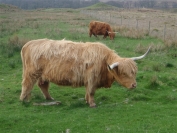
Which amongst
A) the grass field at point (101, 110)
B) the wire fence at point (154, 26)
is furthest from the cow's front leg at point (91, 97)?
the wire fence at point (154, 26)

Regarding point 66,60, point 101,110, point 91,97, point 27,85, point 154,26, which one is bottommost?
point 154,26

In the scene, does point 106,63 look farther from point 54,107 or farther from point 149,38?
point 149,38

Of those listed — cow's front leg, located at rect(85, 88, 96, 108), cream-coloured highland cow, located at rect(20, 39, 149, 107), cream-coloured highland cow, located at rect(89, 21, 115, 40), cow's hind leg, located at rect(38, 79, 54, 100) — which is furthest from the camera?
cream-coloured highland cow, located at rect(89, 21, 115, 40)

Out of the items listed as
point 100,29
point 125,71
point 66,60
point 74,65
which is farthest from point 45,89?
point 100,29

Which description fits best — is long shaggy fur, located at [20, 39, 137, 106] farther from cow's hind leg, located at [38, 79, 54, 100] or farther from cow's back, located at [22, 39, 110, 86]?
cow's hind leg, located at [38, 79, 54, 100]

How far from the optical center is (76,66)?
22.2 feet

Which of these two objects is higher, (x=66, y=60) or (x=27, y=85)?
(x=66, y=60)

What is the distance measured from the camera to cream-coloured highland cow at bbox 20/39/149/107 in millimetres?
6516

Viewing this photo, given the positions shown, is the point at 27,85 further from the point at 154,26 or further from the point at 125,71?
the point at 154,26

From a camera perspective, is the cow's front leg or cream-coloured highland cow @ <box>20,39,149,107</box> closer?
cream-coloured highland cow @ <box>20,39,149,107</box>

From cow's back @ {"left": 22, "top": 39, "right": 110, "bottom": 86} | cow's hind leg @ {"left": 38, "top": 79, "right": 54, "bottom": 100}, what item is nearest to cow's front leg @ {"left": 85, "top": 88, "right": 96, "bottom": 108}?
cow's back @ {"left": 22, "top": 39, "right": 110, "bottom": 86}

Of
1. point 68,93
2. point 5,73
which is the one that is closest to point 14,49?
point 5,73

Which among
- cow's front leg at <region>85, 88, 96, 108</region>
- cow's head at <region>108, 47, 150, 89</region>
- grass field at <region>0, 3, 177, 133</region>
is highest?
cow's head at <region>108, 47, 150, 89</region>

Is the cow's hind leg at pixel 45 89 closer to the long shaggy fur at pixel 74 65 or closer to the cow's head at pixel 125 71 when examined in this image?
the long shaggy fur at pixel 74 65
